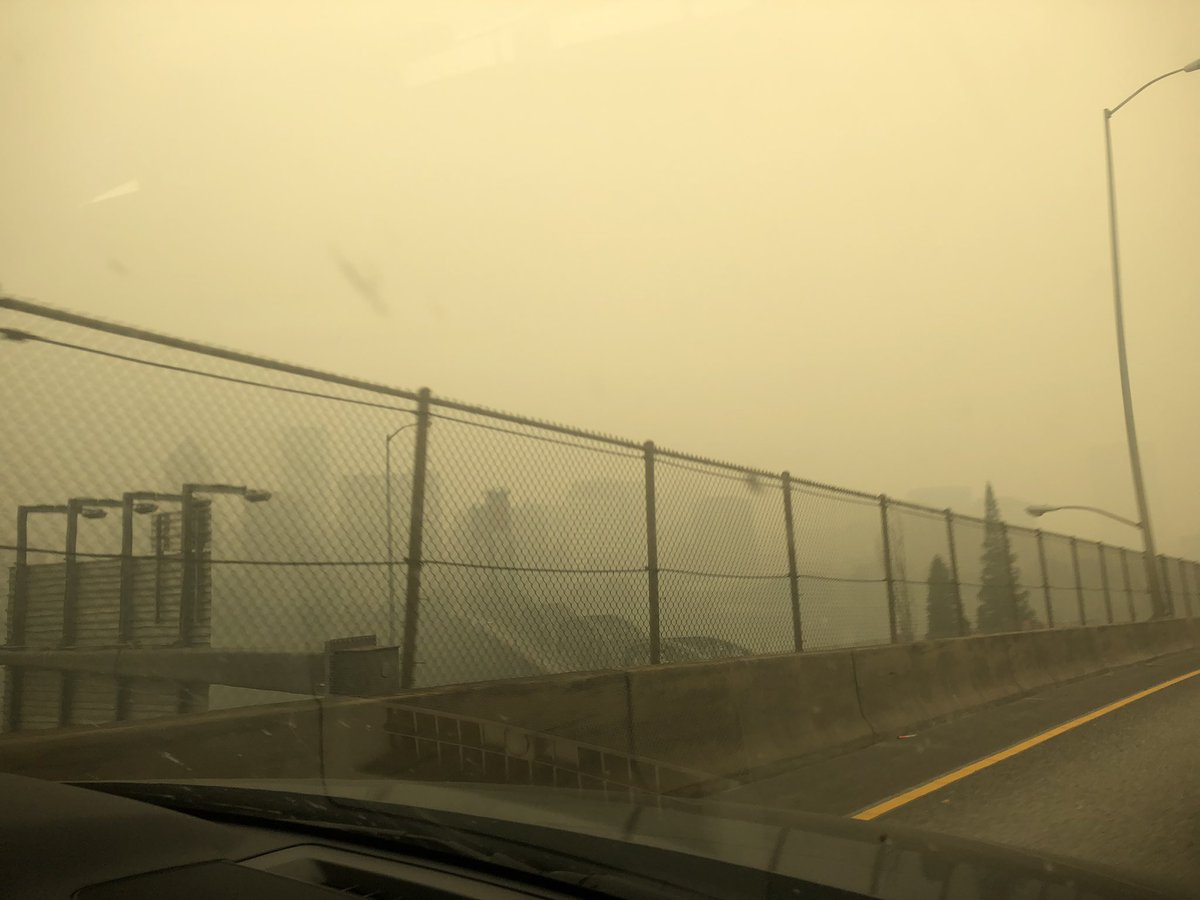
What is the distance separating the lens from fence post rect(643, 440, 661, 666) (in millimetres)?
8423

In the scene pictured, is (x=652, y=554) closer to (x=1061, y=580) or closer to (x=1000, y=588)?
(x=1000, y=588)

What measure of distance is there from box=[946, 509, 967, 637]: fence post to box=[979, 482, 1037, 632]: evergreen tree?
1623 mm

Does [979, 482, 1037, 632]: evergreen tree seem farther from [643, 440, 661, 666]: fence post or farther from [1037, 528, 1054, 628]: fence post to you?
[643, 440, 661, 666]: fence post

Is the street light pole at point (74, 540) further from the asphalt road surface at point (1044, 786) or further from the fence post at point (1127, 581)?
the fence post at point (1127, 581)

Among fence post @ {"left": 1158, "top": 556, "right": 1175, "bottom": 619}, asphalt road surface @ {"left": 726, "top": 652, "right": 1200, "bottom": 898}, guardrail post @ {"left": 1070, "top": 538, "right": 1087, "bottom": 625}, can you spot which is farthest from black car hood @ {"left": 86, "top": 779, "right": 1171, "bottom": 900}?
fence post @ {"left": 1158, "top": 556, "right": 1175, "bottom": 619}

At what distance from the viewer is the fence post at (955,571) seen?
1551cm

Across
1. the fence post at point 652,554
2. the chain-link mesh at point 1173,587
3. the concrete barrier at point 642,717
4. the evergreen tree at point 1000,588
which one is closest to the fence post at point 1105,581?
the chain-link mesh at point 1173,587

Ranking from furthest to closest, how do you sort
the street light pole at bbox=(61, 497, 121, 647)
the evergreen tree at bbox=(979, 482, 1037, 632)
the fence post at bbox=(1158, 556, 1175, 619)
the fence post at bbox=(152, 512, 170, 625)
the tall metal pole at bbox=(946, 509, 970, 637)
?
the fence post at bbox=(1158, 556, 1175, 619)
the evergreen tree at bbox=(979, 482, 1037, 632)
the tall metal pole at bbox=(946, 509, 970, 637)
the fence post at bbox=(152, 512, 170, 625)
the street light pole at bbox=(61, 497, 121, 647)

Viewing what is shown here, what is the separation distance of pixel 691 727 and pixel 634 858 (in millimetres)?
5101

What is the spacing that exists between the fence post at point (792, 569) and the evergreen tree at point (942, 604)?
14.5 feet

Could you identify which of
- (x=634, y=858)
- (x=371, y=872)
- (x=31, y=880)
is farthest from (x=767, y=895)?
(x=31, y=880)

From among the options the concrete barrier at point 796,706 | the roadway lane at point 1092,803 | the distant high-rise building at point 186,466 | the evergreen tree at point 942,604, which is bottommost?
the roadway lane at point 1092,803

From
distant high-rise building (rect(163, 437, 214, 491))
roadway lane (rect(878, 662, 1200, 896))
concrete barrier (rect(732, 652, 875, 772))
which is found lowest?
roadway lane (rect(878, 662, 1200, 896))

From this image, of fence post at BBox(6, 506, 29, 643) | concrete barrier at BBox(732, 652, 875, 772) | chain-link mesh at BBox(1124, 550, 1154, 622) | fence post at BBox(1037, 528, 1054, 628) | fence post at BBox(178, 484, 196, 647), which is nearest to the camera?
fence post at BBox(6, 506, 29, 643)
